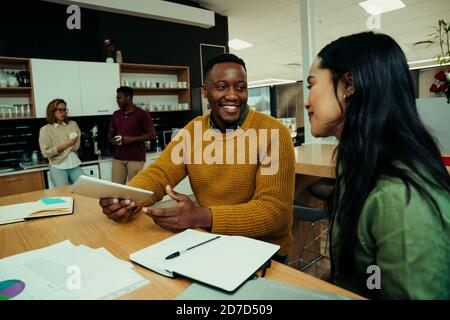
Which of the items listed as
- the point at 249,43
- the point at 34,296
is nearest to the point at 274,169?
the point at 34,296

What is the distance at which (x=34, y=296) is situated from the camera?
2.33 feet

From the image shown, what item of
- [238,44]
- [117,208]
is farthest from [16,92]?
[238,44]

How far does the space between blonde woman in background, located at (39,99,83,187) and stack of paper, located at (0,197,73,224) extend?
2175 mm

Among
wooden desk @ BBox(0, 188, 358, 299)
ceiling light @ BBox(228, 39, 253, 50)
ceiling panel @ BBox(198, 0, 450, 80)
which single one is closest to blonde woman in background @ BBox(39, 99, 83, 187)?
wooden desk @ BBox(0, 188, 358, 299)

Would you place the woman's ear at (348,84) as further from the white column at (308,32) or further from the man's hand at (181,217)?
the white column at (308,32)

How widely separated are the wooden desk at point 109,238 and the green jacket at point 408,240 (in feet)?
0.36

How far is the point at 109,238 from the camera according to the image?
107 cm

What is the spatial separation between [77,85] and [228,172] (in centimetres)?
339

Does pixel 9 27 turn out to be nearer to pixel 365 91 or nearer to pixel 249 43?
pixel 365 91

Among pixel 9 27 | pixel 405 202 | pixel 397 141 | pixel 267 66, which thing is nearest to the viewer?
pixel 405 202

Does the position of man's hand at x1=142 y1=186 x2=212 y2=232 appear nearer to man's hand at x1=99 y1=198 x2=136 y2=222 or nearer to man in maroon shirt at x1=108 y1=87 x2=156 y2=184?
man's hand at x1=99 y1=198 x2=136 y2=222

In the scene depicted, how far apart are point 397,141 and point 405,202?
0.17 m

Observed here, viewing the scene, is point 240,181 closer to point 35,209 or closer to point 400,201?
point 400,201

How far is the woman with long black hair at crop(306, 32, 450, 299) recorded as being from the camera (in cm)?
64
